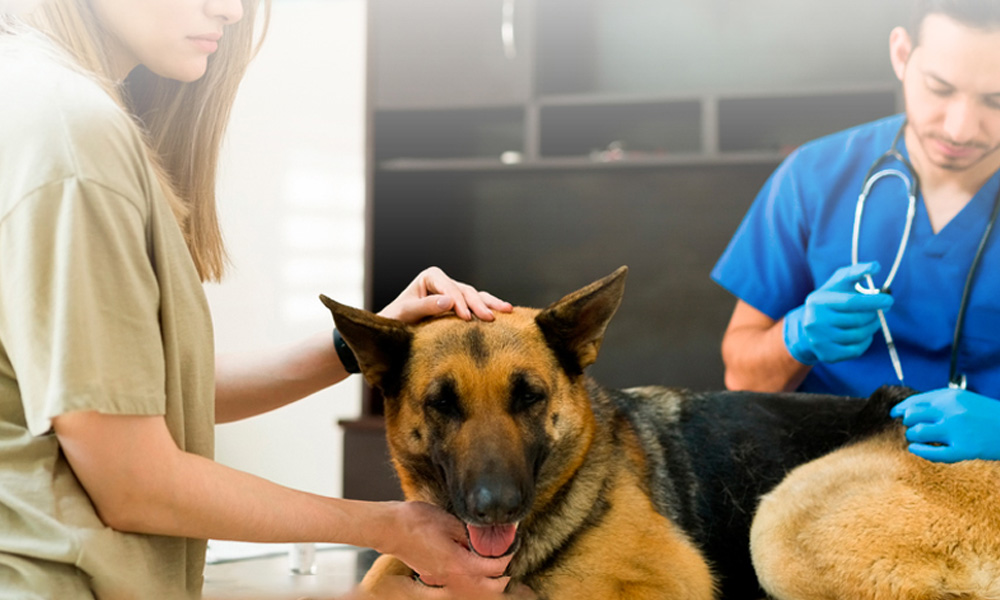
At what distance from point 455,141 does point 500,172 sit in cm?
30

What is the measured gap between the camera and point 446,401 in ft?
3.82

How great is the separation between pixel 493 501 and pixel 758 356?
109cm

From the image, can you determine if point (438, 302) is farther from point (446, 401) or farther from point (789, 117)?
point (789, 117)

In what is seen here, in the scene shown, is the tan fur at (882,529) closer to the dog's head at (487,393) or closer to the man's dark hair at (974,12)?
the dog's head at (487,393)

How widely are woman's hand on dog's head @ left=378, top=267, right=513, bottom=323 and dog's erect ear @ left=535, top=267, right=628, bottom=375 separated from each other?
97 mm

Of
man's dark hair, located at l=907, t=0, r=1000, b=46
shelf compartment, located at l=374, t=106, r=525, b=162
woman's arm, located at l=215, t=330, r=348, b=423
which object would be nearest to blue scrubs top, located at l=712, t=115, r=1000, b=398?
man's dark hair, located at l=907, t=0, r=1000, b=46

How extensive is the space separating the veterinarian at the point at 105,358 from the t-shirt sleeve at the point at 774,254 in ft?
3.98

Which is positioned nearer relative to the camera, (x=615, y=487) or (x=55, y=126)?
(x=55, y=126)

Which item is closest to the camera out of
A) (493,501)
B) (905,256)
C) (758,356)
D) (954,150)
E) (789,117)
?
(493,501)

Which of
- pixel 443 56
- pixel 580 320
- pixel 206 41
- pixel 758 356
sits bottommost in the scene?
pixel 758 356

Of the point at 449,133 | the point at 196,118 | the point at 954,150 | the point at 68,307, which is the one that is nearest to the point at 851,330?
the point at 954,150

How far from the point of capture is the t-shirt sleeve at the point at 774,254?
195 centimetres

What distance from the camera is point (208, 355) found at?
3.19 ft

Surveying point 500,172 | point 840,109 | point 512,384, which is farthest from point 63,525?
point 840,109
